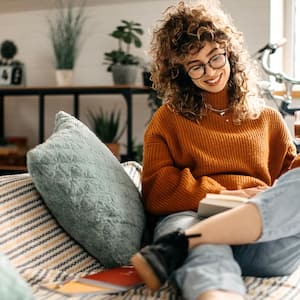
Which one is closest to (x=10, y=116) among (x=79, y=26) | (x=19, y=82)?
(x=19, y=82)

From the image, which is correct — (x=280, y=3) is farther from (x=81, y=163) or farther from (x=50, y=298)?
(x=50, y=298)

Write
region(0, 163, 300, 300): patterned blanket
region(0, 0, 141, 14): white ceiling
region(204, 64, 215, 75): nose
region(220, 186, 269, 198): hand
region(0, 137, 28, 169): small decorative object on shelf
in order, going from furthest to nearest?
region(0, 0, 141, 14): white ceiling, region(0, 137, 28, 169): small decorative object on shelf, region(204, 64, 215, 75): nose, region(220, 186, 269, 198): hand, region(0, 163, 300, 300): patterned blanket

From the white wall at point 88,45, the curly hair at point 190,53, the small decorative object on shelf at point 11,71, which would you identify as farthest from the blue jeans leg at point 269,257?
the small decorative object on shelf at point 11,71

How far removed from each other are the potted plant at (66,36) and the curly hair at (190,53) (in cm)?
228

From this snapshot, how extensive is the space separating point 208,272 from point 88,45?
3216mm

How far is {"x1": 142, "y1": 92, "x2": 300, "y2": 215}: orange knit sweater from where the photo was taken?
5.04ft

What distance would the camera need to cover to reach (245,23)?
354 centimetres

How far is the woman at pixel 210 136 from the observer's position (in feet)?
4.28

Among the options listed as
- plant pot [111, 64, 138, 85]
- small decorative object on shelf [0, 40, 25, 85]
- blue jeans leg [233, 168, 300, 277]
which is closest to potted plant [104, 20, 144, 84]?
Result: plant pot [111, 64, 138, 85]

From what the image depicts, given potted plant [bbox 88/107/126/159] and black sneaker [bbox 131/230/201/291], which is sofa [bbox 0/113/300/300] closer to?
black sneaker [bbox 131/230/201/291]

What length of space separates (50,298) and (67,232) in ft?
0.96

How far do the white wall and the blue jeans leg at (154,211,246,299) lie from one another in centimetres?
258

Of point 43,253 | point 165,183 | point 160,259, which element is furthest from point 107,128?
point 160,259

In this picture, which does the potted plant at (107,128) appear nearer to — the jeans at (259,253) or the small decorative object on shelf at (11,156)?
the small decorative object on shelf at (11,156)
